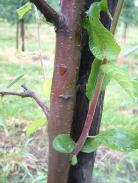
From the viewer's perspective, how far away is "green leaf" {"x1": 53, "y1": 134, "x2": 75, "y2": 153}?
1.40 feet

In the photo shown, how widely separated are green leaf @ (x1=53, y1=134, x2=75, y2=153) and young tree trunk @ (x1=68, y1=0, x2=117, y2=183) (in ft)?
0.13

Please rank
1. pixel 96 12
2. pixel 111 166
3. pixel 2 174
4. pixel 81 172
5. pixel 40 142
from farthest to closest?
1. pixel 40 142
2. pixel 111 166
3. pixel 2 174
4. pixel 81 172
5. pixel 96 12

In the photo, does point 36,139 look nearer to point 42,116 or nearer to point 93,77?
point 42,116

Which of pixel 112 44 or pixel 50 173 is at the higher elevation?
pixel 112 44

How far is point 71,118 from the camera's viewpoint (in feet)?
1.49

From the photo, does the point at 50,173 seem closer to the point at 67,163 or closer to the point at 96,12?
the point at 67,163

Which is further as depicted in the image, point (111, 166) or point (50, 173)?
point (111, 166)

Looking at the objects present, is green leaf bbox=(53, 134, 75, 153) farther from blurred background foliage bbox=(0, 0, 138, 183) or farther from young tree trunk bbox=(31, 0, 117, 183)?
blurred background foliage bbox=(0, 0, 138, 183)

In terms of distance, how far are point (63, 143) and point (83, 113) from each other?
6cm

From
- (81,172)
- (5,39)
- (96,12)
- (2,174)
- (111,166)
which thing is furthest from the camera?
(5,39)

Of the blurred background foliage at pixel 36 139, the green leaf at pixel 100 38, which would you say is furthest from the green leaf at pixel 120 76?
the blurred background foliage at pixel 36 139

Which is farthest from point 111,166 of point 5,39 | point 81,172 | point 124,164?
point 5,39

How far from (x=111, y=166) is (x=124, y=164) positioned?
0.08 m

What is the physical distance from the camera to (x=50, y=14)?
0.39m
